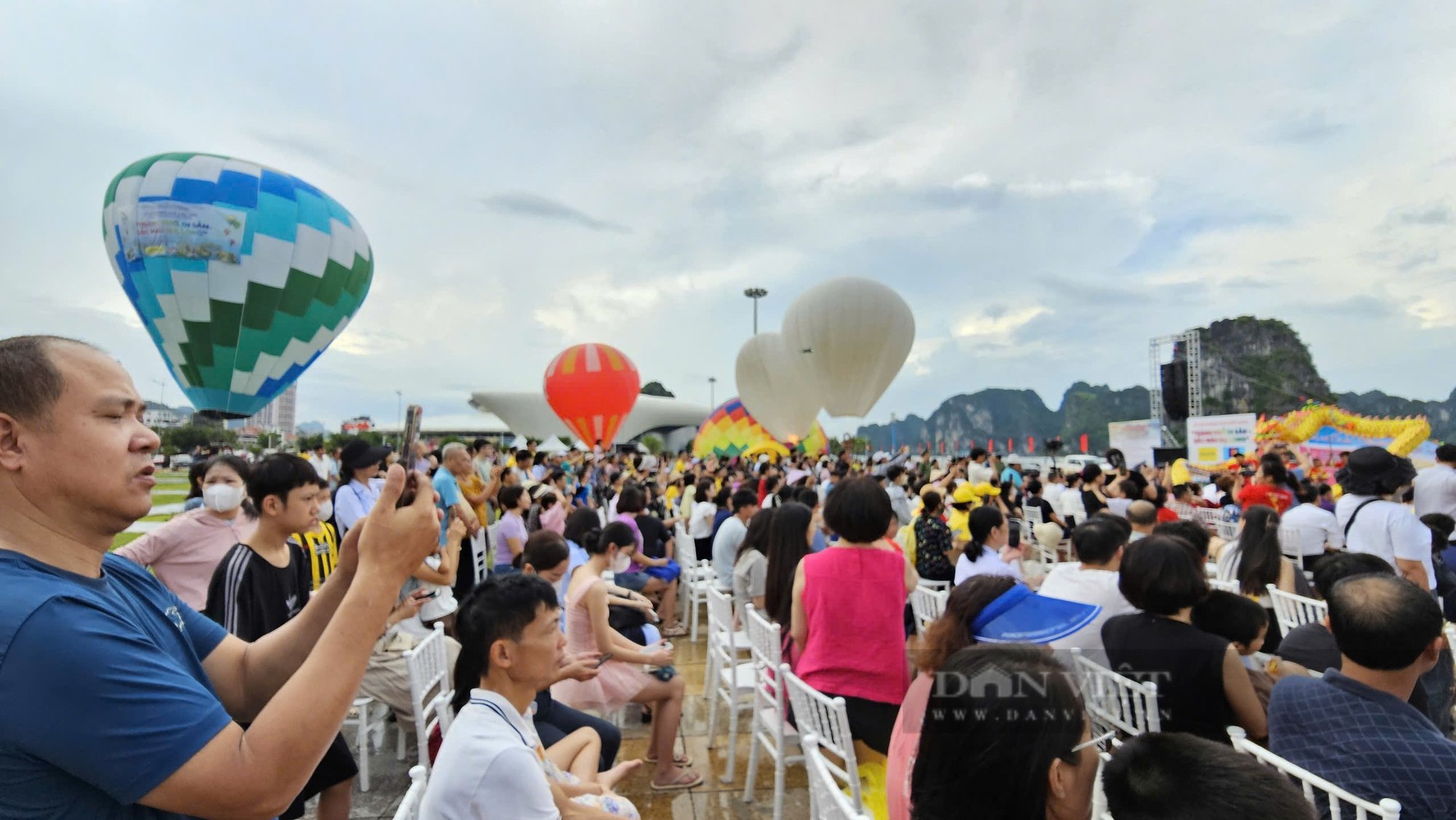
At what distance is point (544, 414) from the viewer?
58.2 m

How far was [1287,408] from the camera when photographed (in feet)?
186

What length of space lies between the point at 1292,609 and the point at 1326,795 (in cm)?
231

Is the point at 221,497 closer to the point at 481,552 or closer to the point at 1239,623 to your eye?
the point at 481,552

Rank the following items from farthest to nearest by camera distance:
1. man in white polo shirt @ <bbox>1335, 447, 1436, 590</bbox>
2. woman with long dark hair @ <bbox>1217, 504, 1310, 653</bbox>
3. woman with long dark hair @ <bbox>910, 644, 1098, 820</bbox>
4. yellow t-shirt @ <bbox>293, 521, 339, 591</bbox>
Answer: man in white polo shirt @ <bbox>1335, 447, 1436, 590</bbox> < woman with long dark hair @ <bbox>1217, 504, 1310, 653</bbox> < yellow t-shirt @ <bbox>293, 521, 339, 591</bbox> < woman with long dark hair @ <bbox>910, 644, 1098, 820</bbox>

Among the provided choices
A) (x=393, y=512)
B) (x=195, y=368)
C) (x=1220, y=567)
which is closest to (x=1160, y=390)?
(x=1220, y=567)

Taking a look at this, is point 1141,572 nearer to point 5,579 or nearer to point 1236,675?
point 1236,675

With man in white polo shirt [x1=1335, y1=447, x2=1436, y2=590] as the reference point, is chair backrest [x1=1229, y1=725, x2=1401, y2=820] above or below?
below

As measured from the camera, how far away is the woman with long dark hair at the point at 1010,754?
118 centimetres

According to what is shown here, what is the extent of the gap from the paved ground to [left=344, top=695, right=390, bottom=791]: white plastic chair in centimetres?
7

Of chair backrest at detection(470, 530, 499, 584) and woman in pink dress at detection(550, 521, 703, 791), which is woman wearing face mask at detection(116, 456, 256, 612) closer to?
woman in pink dress at detection(550, 521, 703, 791)

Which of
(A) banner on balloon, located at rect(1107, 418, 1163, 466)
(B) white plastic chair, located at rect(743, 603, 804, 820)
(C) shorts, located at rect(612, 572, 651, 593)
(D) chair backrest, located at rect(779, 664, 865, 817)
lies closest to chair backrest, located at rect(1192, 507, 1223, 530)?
(C) shorts, located at rect(612, 572, 651, 593)

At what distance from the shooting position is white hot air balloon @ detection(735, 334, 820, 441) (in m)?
24.7

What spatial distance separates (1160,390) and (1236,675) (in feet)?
128

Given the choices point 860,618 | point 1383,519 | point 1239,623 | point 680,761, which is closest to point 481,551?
point 680,761
